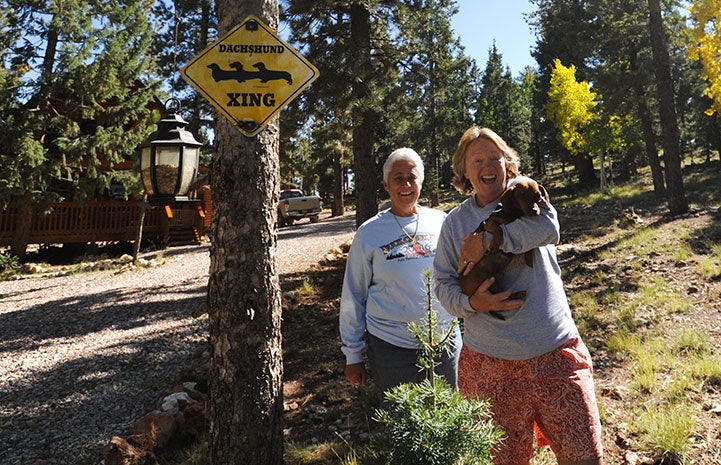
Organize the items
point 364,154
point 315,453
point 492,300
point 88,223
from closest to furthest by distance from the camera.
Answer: point 492,300, point 315,453, point 364,154, point 88,223

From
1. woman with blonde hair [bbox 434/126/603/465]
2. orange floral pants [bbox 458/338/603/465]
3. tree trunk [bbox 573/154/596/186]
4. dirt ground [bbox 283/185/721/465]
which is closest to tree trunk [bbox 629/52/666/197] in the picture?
dirt ground [bbox 283/185/721/465]

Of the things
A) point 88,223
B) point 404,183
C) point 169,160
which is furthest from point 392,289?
point 88,223

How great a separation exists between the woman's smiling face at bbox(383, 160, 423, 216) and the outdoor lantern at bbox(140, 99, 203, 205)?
3.16 meters

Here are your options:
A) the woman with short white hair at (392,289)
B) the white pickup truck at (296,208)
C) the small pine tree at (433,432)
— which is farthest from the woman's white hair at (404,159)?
the white pickup truck at (296,208)

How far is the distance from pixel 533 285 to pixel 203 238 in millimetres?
20035

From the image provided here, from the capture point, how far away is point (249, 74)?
2746mm

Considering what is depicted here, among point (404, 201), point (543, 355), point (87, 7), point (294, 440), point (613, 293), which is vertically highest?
point (87, 7)

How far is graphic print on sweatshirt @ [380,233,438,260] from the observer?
251 centimetres

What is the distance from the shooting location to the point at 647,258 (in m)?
9.16

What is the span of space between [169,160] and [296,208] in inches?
795

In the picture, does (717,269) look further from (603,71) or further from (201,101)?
(201,101)

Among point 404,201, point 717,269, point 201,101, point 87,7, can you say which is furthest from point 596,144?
point 404,201

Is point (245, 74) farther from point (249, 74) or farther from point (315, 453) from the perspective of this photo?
point (315, 453)

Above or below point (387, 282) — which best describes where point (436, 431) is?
below
